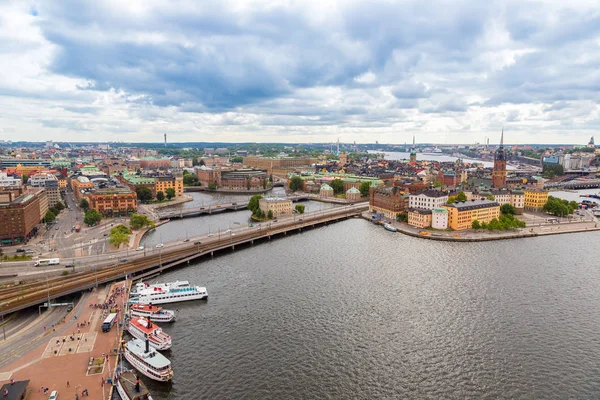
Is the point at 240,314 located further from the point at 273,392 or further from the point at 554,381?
the point at 554,381

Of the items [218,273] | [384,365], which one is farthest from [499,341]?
[218,273]

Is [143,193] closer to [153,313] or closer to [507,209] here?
[153,313]

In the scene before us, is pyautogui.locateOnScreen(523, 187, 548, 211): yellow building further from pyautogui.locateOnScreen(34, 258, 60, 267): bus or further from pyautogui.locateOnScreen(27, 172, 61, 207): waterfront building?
pyautogui.locateOnScreen(27, 172, 61, 207): waterfront building

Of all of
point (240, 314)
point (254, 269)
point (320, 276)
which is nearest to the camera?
point (240, 314)

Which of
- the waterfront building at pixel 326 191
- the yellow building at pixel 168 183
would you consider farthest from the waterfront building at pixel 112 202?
the waterfront building at pixel 326 191

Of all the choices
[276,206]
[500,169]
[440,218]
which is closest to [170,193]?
[276,206]

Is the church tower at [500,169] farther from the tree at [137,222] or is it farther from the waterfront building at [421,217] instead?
the tree at [137,222]
